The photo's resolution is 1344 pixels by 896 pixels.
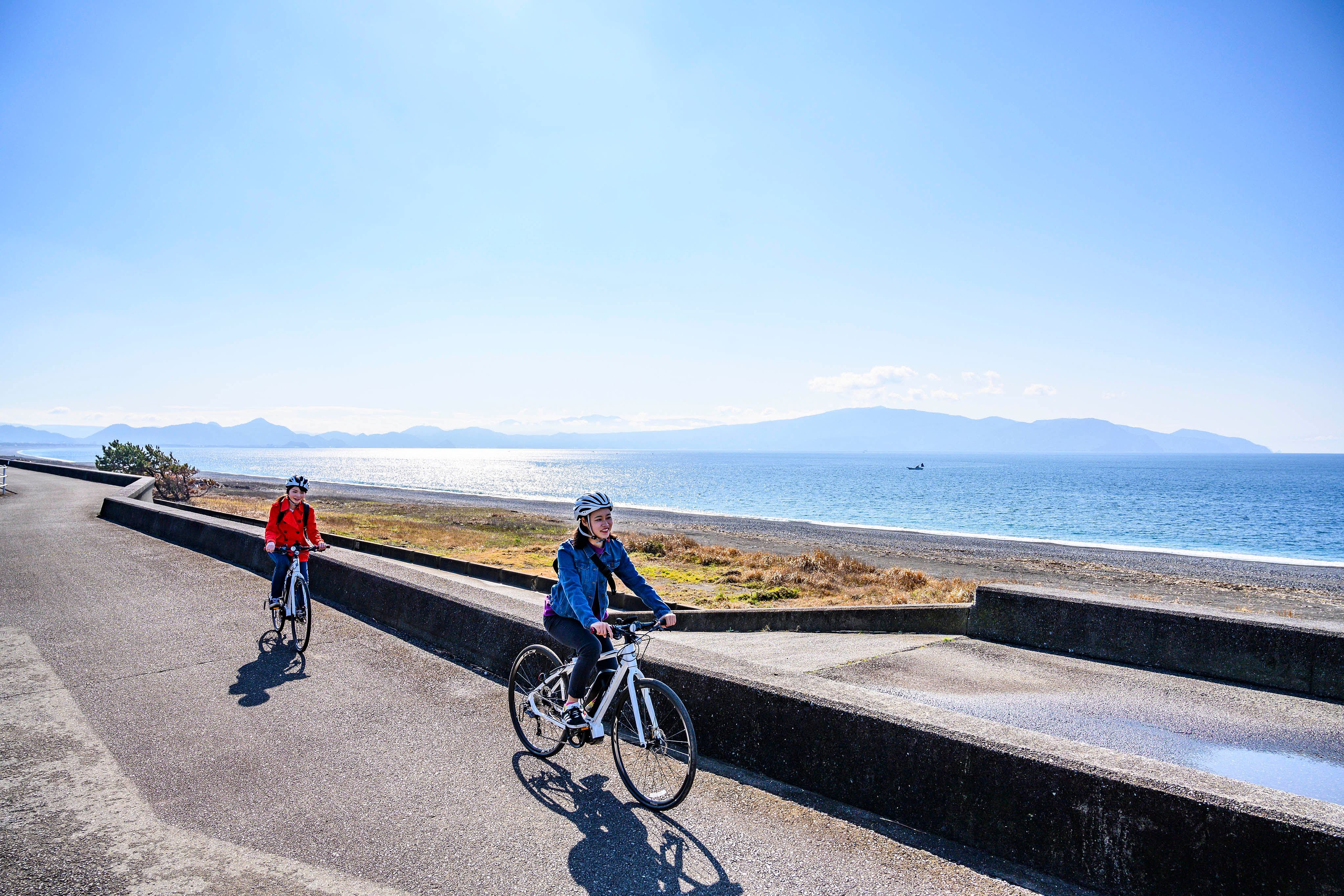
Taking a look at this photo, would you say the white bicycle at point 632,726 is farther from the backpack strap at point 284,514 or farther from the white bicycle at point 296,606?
the backpack strap at point 284,514

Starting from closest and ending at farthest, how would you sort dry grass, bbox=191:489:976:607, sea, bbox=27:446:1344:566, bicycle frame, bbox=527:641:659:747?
bicycle frame, bbox=527:641:659:747 → dry grass, bbox=191:489:976:607 → sea, bbox=27:446:1344:566

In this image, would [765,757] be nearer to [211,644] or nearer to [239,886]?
[239,886]

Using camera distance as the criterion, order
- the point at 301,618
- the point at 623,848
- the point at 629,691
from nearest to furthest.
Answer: the point at 623,848 → the point at 629,691 → the point at 301,618

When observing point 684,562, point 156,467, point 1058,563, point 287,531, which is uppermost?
point 287,531

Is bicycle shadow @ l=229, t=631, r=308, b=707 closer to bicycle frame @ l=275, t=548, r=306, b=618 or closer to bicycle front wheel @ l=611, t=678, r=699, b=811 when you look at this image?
bicycle frame @ l=275, t=548, r=306, b=618

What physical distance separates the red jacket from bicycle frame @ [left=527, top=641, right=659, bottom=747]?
4.86 metres

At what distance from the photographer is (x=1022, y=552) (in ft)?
113

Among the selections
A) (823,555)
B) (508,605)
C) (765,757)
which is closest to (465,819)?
(765,757)

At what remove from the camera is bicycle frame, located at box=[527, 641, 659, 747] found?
4.61 meters

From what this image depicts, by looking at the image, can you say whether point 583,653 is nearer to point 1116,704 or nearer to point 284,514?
point 1116,704

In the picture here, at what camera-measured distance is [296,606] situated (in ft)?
26.5

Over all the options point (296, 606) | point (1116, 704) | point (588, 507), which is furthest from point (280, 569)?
point (1116, 704)

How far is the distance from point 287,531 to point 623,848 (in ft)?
20.5

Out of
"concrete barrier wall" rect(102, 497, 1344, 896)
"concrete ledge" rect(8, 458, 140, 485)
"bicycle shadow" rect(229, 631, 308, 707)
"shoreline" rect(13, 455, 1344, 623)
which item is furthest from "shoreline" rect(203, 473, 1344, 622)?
"concrete ledge" rect(8, 458, 140, 485)
